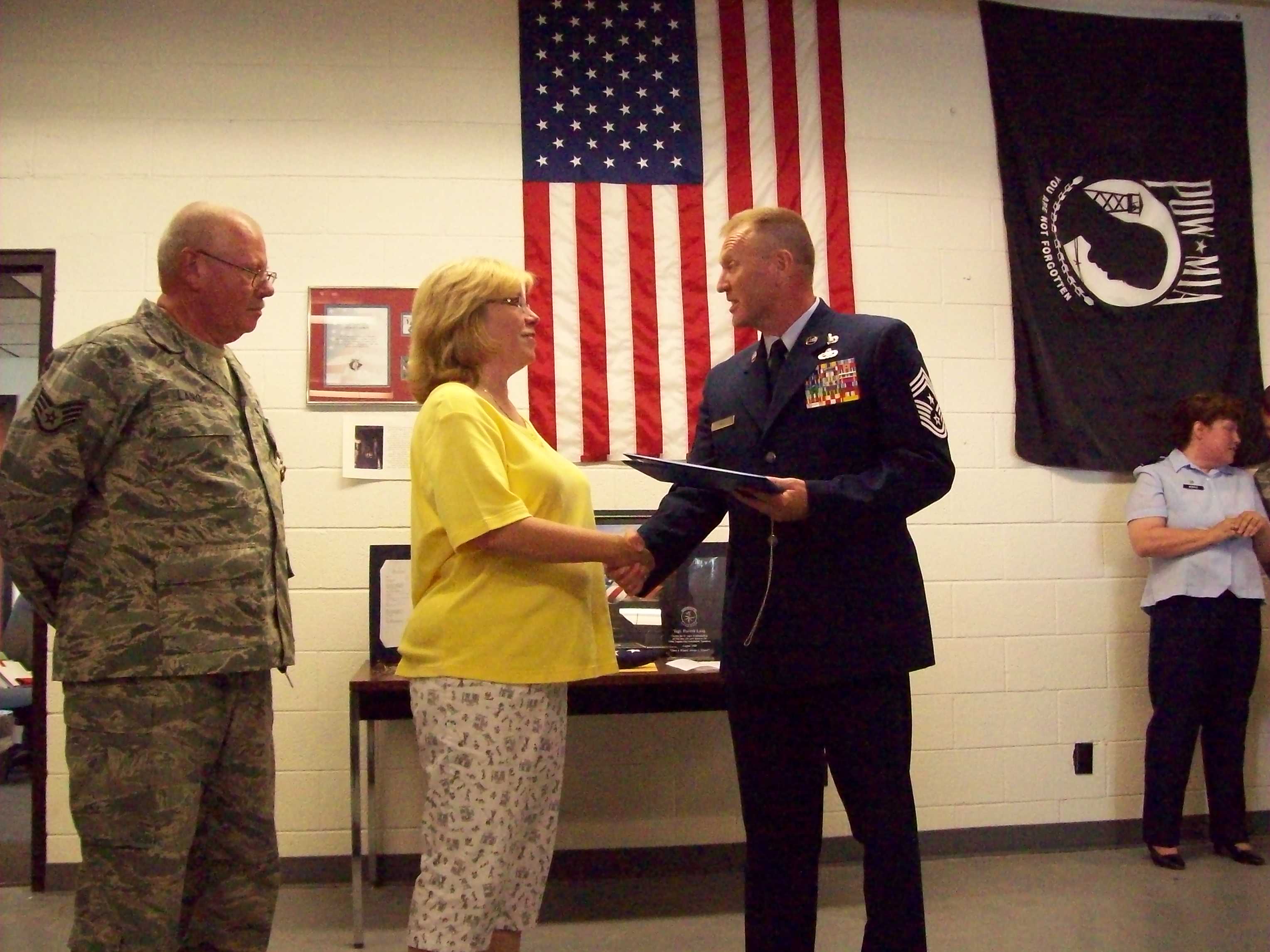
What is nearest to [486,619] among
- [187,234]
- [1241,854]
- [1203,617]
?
[187,234]

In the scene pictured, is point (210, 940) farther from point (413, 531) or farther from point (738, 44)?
point (738, 44)

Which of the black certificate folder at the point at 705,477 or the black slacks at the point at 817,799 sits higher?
the black certificate folder at the point at 705,477

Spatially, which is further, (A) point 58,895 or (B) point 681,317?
(B) point 681,317

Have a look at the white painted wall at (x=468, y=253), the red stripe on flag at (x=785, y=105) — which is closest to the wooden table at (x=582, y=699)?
the white painted wall at (x=468, y=253)

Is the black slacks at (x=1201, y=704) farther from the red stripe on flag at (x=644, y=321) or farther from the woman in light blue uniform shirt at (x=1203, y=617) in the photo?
the red stripe on flag at (x=644, y=321)

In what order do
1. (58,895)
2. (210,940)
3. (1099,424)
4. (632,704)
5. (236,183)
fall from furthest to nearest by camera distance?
(1099,424), (236,183), (58,895), (632,704), (210,940)

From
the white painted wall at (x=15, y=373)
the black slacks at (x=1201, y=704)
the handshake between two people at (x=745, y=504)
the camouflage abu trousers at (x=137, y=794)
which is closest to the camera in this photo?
the camouflage abu trousers at (x=137, y=794)

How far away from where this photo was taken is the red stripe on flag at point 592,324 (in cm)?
344

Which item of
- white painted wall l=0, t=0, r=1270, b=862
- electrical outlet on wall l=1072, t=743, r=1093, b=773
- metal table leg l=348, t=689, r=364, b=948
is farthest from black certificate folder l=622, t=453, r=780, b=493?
electrical outlet on wall l=1072, t=743, r=1093, b=773

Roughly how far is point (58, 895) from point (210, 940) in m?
1.76

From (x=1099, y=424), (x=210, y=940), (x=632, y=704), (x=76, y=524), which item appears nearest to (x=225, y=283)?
(x=76, y=524)

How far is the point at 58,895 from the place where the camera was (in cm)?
312

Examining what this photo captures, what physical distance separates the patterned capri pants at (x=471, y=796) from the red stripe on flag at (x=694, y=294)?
189 centimetres

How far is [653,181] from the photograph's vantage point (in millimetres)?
3516
